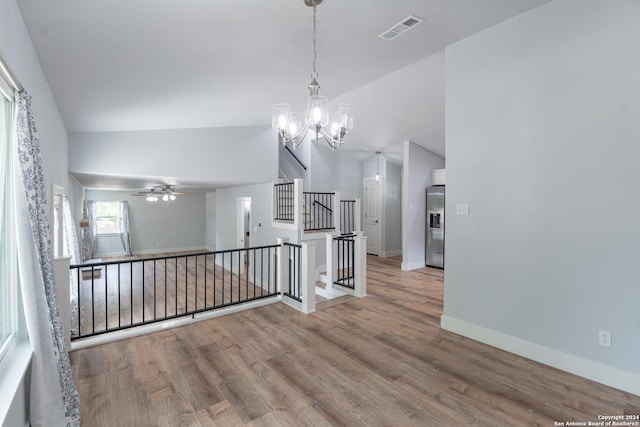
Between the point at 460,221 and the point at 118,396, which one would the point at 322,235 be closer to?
the point at 460,221

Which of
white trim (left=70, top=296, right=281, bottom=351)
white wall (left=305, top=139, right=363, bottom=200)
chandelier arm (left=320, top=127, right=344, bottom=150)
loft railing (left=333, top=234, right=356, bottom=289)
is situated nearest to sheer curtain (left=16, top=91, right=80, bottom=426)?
white trim (left=70, top=296, right=281, bottom=351)

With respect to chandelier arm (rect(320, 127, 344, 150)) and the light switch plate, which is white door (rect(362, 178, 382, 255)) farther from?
chandelier arm (rect(320, 127, 344, 150))

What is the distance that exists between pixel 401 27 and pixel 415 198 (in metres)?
4.55

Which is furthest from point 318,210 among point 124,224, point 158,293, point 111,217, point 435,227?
point 111,217

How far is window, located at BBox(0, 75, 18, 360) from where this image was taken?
1.91 m

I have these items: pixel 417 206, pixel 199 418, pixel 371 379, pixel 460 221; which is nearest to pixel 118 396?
pixel 199 418

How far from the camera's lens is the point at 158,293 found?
6.34 metres

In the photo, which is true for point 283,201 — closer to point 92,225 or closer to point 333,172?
point 333,172

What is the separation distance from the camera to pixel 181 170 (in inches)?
225

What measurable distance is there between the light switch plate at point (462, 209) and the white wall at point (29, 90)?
12.4ft

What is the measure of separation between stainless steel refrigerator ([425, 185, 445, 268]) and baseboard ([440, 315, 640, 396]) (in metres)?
3.68

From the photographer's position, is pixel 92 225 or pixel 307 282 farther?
pixel 92 225

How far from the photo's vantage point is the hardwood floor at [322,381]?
213 centimetres

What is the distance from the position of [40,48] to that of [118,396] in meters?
2.76
